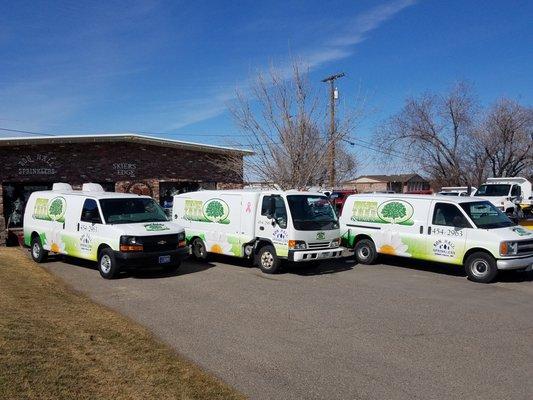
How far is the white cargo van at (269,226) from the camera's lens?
12.1 metres

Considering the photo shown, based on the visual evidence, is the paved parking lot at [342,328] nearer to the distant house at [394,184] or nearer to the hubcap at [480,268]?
the hubcap at [480,268]

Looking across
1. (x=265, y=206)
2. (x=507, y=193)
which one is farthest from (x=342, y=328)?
(x=507, y=193)

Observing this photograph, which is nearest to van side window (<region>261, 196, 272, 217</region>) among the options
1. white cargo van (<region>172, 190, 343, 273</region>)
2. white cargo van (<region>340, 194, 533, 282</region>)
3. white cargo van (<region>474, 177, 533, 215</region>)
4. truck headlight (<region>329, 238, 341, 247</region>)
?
white cargo van (<region>172, 190, 343, 273</region>)

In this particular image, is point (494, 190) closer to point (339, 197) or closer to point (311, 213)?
point (339, 197)

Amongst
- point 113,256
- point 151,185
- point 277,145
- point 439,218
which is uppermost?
point 277,145

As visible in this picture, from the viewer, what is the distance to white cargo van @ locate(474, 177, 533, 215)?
26672 mm

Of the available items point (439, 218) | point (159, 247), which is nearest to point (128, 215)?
point (159, 247)

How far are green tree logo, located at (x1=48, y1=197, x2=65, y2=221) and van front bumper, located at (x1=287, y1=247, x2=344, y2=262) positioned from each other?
6.06 metres

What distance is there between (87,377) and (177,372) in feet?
2.93

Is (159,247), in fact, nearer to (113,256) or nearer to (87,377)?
(113,256)

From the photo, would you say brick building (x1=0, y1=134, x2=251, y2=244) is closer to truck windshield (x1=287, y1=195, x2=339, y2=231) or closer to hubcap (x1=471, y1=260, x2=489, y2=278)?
truck windshield (x1=287, y1=195, x2=339, y2=231)

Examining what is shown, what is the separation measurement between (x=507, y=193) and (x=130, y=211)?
21364mm

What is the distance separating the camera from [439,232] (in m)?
12.3

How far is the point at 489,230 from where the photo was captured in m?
11.4
